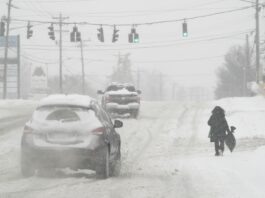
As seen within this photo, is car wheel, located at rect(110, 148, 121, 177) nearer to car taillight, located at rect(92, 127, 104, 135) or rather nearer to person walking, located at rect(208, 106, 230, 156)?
car taillight, located at rect(92, 127, 104, 135)

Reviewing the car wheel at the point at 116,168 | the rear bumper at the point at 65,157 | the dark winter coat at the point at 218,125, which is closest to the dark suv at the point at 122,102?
the dark winter coat at the point at 218,125

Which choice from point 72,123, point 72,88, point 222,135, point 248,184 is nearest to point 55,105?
point 72,123

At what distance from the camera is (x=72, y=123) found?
12742 millimetres

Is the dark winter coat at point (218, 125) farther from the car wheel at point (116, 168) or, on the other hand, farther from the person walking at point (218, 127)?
→ the car wheel at point (116, 168)

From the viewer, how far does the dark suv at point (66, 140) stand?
12.5m

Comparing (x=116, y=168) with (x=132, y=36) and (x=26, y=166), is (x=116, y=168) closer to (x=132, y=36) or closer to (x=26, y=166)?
(x=26, y=166)

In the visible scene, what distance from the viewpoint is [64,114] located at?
43.0 feet

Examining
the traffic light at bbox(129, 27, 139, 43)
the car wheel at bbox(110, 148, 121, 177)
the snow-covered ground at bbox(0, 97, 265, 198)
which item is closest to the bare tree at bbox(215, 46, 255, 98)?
the traffic light at bbox(129, 27, 139, 43)

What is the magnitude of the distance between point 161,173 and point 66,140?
8.45ft

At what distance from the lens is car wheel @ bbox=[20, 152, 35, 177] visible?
12656 mm

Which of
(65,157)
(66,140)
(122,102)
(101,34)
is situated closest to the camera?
(65,157)

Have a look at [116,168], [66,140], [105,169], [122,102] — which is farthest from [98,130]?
[122,102]

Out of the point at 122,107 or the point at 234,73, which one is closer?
the point at 122,107

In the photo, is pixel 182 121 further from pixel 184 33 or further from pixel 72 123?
pixel 72 123
